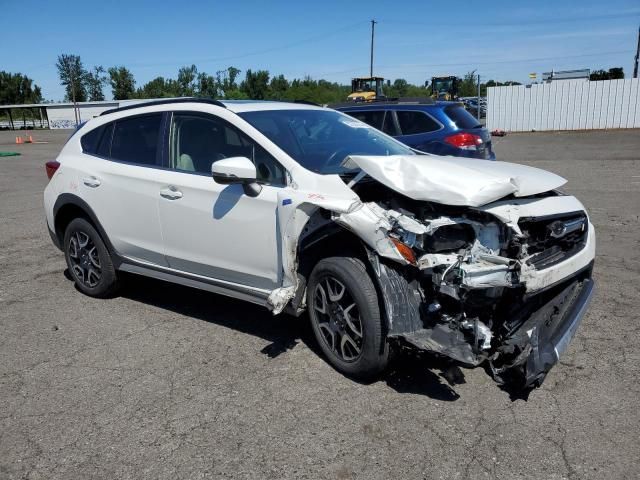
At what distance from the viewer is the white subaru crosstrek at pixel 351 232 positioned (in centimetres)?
315

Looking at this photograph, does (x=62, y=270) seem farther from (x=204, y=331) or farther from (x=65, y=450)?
(x=65, y=450)

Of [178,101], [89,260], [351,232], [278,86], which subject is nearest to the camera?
[351,232]

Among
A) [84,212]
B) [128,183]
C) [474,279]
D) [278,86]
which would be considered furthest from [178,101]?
[278,86]

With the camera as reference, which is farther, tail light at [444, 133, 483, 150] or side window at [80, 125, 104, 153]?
tail light at [444, 133, 483, 150]

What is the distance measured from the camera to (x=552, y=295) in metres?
3.59

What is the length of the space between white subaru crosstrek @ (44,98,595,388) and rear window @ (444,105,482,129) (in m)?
5.16

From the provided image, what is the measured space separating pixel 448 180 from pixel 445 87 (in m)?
35.3

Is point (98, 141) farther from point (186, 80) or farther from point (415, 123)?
point (186, 80)

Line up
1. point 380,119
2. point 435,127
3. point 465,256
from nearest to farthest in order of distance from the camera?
point 465,256 → point 435,127 → point 380,119

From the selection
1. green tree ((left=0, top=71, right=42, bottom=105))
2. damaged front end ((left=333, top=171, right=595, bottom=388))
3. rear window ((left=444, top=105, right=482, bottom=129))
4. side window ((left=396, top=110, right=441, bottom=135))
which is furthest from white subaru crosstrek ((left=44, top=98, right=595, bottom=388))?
green tree ((left=0, top=71, right=42, bottom=105))

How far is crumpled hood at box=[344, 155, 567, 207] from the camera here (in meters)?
3.16

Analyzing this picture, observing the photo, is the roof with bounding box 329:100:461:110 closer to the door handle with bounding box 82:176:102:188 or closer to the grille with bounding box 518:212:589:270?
the door handle with bounding box 82:176:102:188

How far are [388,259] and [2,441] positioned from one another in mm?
2414

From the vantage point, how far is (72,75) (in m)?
89.5
